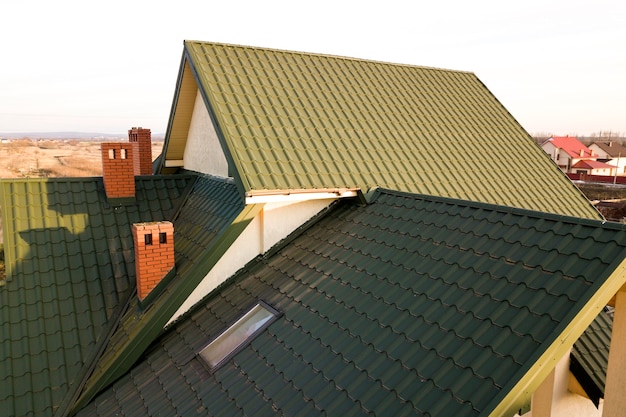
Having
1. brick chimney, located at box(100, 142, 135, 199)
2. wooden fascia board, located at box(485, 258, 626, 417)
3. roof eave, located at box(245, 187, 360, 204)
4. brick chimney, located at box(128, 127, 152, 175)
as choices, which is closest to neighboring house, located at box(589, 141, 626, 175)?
brick chimney, located at box(128, 127, 152, 175)

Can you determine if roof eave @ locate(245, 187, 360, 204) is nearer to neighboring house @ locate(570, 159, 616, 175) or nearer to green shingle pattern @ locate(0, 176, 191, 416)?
green shingle pattern @ locate(0, 176, 191, 416)

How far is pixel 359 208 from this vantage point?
Answer: 22.9ft

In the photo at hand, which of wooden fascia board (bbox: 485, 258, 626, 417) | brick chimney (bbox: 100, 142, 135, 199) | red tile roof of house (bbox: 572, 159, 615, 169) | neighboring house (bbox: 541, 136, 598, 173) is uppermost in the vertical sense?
neighboring house (bbox: 541, 136, 598, 173)

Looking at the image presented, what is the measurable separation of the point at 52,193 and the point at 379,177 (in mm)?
6054

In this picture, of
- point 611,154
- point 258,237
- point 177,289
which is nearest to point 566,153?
point 611,154

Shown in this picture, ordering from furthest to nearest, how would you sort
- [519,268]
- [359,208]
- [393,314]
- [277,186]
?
[359,208] < [277,186] < [393,314] < [519,268]

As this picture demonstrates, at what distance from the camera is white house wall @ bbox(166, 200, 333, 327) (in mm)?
6539

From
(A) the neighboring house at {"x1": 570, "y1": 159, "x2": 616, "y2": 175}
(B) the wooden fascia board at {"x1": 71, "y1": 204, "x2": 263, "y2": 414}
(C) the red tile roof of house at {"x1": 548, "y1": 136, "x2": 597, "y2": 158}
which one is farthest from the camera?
(C) the red tile roof of house at {"x1": 548, "y1": 136, "x2": 597, "y2": 158}

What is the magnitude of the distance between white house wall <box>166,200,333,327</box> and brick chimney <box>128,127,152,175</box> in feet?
21.5

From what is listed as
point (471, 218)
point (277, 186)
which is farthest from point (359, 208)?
point (471, 218)

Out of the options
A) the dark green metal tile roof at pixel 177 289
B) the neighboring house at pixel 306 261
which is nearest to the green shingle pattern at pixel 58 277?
the neighboring house at pixel 306 261

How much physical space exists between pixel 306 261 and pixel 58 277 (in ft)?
13.5

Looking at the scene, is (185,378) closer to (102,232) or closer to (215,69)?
(102,232)

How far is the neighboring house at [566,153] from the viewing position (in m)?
66.0
